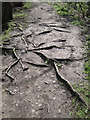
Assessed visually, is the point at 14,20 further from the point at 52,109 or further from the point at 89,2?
the point at 52,109

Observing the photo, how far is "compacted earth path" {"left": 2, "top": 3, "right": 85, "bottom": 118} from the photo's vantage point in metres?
4.23

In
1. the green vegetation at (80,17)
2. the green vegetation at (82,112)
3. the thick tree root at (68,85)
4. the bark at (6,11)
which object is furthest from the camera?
the bark at (6,11)

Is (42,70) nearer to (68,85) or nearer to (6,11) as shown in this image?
(68,85)

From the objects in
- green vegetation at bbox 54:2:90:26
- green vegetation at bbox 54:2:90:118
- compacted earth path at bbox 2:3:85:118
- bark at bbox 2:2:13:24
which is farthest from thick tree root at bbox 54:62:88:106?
bark at bbox 2:2:13:24

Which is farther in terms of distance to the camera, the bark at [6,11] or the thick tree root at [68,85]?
the bark at [6,11]

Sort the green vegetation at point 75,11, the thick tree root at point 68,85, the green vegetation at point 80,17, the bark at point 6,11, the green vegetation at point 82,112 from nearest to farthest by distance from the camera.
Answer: the green vegetation at point 82,112, the thick tree root at point 68,85, the green vegetation at point 80,17, the bark at point 6,11, the green vegetation at point 75,11

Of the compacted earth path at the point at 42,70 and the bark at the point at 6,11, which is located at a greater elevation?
the bark at the point at 6,11

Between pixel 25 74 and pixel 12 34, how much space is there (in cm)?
354

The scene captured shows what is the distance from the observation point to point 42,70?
569 cm

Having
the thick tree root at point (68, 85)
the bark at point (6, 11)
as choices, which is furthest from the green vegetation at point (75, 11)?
the thick tree root at point (68, 85)

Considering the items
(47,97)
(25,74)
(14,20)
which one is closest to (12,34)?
(14,20)

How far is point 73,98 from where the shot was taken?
4.32m

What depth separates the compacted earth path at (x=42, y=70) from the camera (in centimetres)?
423

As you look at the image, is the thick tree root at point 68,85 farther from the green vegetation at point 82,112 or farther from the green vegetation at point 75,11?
the green vegetation at point 75,11
